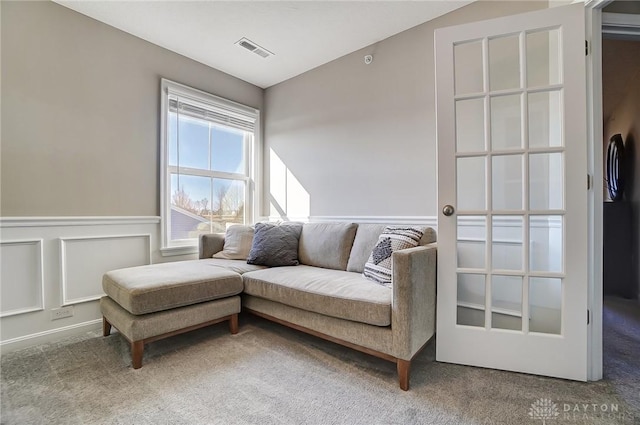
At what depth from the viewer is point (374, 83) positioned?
8.91 ft

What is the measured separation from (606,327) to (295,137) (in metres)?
3.31

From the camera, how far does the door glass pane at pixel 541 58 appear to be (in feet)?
5.39

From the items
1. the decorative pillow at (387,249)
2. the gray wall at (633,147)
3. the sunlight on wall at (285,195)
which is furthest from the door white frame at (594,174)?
the sunlight on wall at (285,195)

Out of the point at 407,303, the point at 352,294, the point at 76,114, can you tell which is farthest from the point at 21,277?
the point at 407,303

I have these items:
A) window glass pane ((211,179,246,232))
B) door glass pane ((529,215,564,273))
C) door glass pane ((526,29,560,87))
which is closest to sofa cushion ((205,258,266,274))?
window glass pane ((211,179,246,232))

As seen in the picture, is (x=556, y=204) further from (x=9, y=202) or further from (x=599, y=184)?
(x=9, y=202)

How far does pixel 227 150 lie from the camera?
11.1ft

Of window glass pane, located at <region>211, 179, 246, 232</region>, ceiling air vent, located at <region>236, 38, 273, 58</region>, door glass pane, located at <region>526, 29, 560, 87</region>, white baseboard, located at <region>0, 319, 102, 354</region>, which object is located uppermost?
ceiling air vent, located at <region>236, 38, 273, 58</region>

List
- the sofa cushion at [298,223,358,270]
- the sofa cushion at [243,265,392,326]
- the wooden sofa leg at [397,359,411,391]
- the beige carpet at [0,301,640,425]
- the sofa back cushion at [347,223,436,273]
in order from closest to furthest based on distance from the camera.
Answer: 1. the beige carpet at [0,301,640,425]
2. the wooden sofa leg at [397,359,411,391]
3. the sofa cushion at [243,265,392,326]
4. the sofa back cushion at [347,223,436,273]
5. the sofa cushion at [298,223,358,270]

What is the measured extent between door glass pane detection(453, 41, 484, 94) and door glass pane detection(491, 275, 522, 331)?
46.9 inches

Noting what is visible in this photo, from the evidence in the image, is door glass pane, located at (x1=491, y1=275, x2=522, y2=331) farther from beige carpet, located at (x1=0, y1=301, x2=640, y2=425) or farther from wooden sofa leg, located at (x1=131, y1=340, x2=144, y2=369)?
wooden sofa leg, located at (x1=131, y1=340, x2=144, y2=369)

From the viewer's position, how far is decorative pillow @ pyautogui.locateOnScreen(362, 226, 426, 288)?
1902 mm

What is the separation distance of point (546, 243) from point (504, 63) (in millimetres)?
1098

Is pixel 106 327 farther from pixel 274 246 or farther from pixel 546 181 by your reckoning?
pixel 546 181
